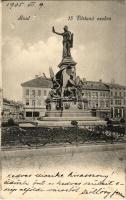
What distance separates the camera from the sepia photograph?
2.00 metres

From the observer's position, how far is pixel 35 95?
2.07 m

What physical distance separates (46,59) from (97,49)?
0.29 meters

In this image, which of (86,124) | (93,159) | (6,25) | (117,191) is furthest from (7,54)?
(117,191)

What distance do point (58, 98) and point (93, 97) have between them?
0.65ft

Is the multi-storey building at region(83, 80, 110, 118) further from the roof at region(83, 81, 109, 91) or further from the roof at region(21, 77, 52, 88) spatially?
the roof at region(21, 77, 52, 88)

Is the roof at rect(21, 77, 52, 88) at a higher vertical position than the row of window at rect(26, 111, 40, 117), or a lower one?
higher

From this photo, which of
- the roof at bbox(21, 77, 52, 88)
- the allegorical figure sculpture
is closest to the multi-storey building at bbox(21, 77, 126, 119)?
the roof at bbox(21, 77, 52, 88)

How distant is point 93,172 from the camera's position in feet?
6.59

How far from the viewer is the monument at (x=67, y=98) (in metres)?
2.06

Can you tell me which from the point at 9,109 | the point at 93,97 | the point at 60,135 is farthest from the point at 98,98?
the point at 9,109

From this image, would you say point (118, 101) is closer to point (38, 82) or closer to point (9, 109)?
point (38, 82)

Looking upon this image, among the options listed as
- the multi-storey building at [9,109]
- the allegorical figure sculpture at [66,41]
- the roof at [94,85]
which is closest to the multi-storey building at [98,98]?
the roof at [94,85]

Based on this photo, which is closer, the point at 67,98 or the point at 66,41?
the point at 66,41

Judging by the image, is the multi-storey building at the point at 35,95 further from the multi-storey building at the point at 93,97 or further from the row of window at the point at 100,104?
the row of window at the point at 100,104
